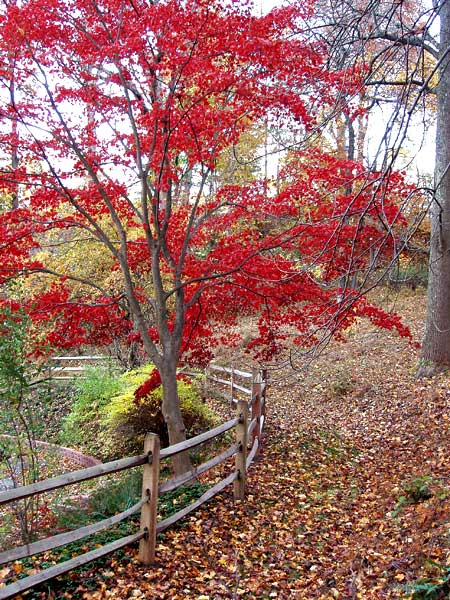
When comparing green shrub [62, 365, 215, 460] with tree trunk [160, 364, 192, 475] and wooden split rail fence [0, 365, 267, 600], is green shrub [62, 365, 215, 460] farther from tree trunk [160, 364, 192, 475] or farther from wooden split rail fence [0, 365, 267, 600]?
wooden split rail fence [0, 365, 267, 600]

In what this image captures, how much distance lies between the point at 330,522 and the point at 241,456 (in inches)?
49.5

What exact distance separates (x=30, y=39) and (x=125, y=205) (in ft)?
10.7

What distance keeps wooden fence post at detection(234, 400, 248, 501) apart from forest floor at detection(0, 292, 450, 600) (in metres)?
0.19

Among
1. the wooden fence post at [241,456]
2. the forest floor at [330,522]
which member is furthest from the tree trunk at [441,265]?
the wooden fence post at [241,456]

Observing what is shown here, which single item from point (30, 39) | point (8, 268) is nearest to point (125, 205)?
point (8, 268)

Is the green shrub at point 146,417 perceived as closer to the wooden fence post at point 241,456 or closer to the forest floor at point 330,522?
the forest floor at point 330,522

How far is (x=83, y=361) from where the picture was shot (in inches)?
699

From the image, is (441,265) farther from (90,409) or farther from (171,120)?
(90,409)

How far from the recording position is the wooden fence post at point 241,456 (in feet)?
20.7

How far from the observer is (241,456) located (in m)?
6.30

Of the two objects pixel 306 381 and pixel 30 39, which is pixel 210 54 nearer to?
pixel 30 39

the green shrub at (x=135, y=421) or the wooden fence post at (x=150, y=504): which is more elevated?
the wooden fence post at (x=150, y=504)

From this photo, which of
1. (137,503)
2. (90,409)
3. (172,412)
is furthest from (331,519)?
(90,409)

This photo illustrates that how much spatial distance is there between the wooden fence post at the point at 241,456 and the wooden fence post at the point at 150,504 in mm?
1846
